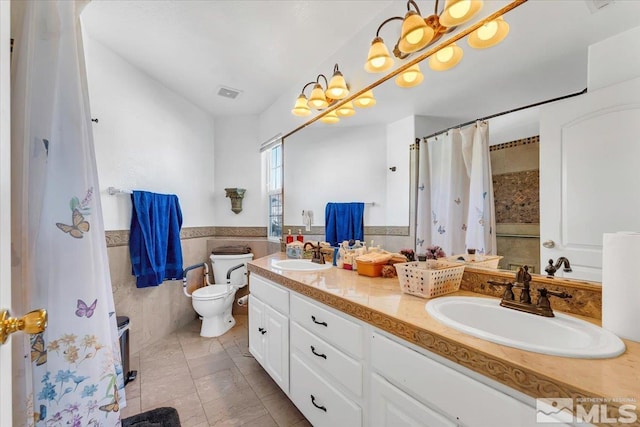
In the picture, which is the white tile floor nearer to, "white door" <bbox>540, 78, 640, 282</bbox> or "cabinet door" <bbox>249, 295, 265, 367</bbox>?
"cabinet door" <bbox>249, 295, 265, 367</bbox>

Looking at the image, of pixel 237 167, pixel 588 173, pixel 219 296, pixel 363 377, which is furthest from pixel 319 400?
pixel 237 167

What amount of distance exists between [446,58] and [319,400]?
1.81 metres

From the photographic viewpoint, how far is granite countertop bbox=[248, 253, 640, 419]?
521 millimetres

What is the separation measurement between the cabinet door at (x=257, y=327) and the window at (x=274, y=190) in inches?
40.4

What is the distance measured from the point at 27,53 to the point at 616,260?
1.67m

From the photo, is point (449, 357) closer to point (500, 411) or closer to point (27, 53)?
point (500, 411)

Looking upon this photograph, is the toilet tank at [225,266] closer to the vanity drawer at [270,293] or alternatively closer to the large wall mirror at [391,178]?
the large wall mirror at [391,178]

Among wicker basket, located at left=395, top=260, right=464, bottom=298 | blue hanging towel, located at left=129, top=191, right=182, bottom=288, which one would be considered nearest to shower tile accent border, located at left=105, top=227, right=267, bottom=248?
blue hanging towel, located at left=129, top=191, right=182, bottom=288

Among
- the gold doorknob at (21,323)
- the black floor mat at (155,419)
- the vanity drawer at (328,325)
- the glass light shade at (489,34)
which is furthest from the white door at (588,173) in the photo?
the black floor mat at (155,419)

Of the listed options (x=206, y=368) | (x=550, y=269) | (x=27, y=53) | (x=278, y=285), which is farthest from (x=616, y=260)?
(x=206, y=368)

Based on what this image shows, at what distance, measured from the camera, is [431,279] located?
3.57ft

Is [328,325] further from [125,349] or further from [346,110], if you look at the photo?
[125,349]

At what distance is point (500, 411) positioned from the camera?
63cm

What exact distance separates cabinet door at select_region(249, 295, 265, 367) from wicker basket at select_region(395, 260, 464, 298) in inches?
41.8
